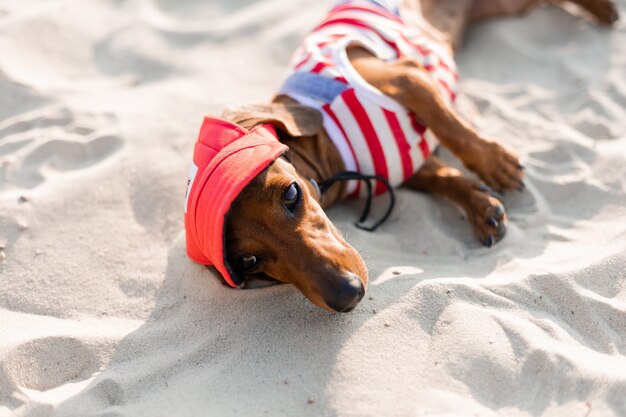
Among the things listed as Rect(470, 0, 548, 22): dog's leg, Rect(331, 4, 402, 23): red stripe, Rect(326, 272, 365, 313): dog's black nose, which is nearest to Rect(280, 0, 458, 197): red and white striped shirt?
Rect(331, 4, 402, 23): red stripe

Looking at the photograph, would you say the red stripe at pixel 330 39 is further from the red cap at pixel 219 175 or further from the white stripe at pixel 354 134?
the red cap at pixel 219 175

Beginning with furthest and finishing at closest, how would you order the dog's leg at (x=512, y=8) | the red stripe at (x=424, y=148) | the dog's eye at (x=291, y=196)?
the dog's leg at (x=512, y=8)
the red stripe at (x=424, y=148)
the dog's eye at (x=291, y=196)

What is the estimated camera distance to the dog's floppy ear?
110 inches

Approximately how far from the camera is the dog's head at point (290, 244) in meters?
2.34

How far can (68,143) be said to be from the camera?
11.8 ft

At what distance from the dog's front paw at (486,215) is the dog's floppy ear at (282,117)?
2.69ft

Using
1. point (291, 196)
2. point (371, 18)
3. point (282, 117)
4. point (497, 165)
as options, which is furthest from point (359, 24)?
point (291, 196)

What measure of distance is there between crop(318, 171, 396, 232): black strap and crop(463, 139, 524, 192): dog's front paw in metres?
0.43

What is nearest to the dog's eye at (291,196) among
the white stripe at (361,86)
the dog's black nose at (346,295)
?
the dog's black nose at (346,295)

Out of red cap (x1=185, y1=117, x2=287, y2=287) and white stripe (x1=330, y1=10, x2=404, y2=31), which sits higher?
white stripe (x1=330, y1=10, x2=404, y2=31)

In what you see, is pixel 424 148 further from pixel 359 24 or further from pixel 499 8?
pixel 499 8

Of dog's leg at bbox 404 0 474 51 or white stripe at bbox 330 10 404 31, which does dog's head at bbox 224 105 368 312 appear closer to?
white stripe at bbox 330 10 404 31

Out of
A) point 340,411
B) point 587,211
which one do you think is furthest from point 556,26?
point 340,411

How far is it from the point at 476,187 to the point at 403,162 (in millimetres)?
373
